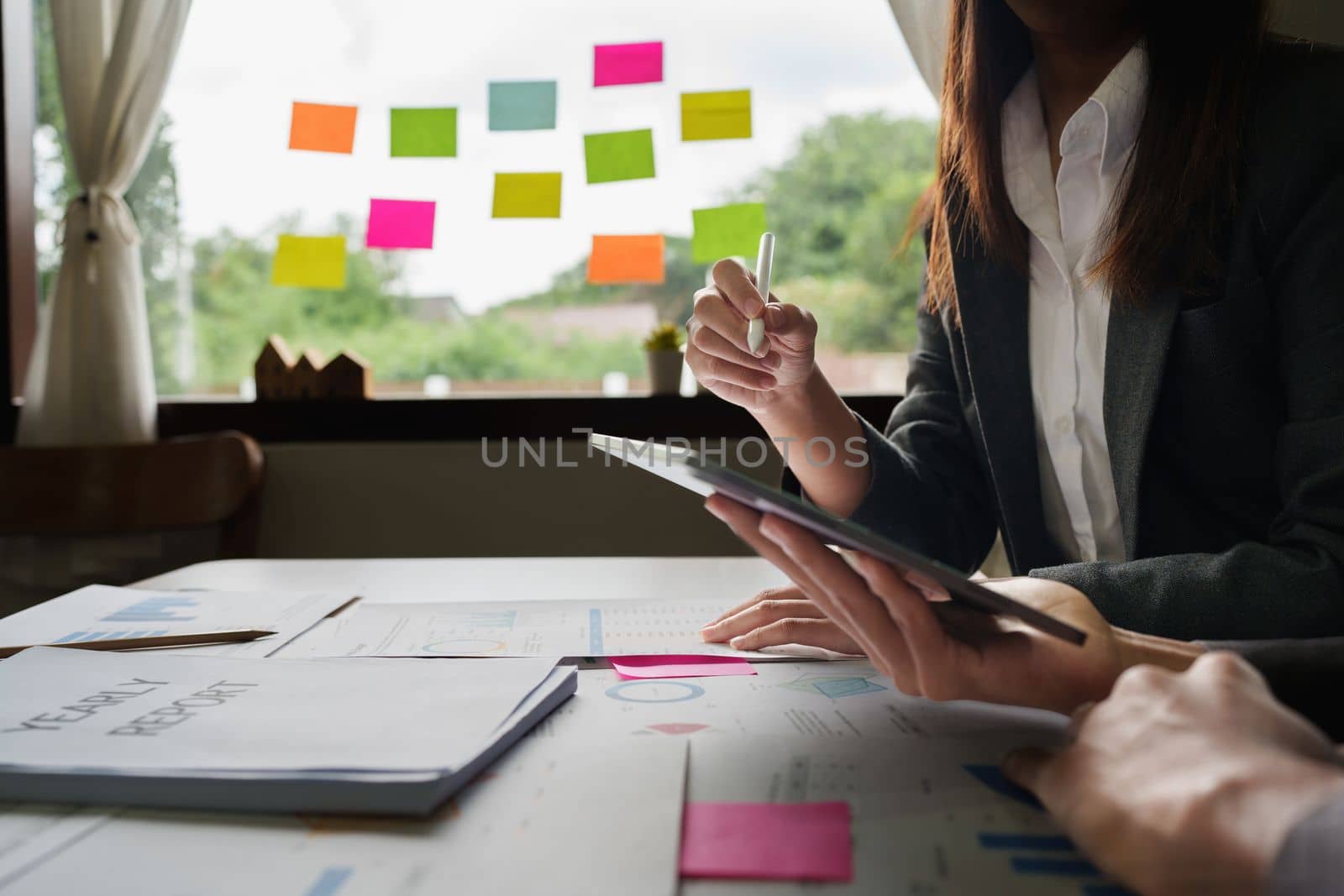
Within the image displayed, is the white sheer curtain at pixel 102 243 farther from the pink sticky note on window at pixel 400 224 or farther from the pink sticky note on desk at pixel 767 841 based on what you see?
the pink sticky note on desk at pixel 767 841

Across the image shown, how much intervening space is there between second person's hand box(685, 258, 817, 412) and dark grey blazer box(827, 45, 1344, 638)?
0.12 m

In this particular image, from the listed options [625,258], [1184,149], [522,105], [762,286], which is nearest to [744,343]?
[762,286]

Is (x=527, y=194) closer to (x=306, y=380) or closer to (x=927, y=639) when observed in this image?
(x=306, y=380)

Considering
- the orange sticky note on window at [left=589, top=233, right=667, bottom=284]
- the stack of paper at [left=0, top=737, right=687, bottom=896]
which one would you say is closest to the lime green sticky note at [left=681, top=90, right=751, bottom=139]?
the orange sticky note on window at [left=589, top=233, right=667, bottom=284]

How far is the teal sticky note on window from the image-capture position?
1898mm

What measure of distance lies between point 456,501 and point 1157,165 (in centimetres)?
137

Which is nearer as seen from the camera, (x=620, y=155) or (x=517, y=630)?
(x=517, y=630)

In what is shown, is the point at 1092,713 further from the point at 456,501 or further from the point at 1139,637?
A: the point at 456,501

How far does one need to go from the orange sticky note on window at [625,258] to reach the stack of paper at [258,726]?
1.44 meters

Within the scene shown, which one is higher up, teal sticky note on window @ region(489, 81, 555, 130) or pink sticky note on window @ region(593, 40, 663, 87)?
pink sticky note on window @ region(593, 40, 663, 87)

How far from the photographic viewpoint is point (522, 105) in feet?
6.25

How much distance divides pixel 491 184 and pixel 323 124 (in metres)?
0.34

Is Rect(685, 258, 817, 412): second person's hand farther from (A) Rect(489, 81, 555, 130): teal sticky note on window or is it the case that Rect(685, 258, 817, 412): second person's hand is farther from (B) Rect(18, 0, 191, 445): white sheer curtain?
(B) Rect(18, 0, 191, 445): white sheer curtain

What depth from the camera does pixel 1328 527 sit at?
681 millimetres
